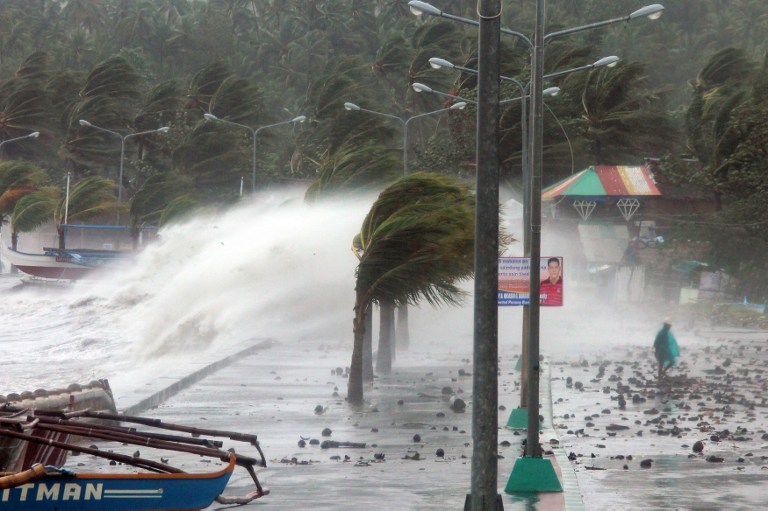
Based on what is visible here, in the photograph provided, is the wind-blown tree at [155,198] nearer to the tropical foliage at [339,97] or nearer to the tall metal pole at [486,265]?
the tropical foliage at [339,97]

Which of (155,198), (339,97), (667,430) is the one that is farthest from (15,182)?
(667,430)

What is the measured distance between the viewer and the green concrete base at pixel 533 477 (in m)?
14.2

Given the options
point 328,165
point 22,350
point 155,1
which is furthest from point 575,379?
point 155,1

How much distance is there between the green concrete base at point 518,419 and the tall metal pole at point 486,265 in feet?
35.7

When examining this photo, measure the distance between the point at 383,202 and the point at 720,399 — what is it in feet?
25.6

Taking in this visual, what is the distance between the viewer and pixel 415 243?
78.6 ft

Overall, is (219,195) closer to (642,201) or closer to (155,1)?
(642,201)

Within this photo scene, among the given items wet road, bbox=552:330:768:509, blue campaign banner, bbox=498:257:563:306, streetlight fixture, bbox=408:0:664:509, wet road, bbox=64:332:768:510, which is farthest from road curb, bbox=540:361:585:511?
streetlight fixture, bbox=408:0:664:509

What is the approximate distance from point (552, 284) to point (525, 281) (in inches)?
36.2

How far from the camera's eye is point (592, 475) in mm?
16000

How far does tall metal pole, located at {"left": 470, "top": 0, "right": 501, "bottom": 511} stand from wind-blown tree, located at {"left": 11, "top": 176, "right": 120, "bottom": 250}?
68.2 meters

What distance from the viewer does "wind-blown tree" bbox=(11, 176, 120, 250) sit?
7812 centimetres

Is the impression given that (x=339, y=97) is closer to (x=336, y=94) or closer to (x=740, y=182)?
(x=336, y=94)

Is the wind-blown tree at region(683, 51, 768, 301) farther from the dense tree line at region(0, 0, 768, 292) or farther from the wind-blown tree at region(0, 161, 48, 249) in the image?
the wind-blown tree at region(0, 161, 48, 249)
